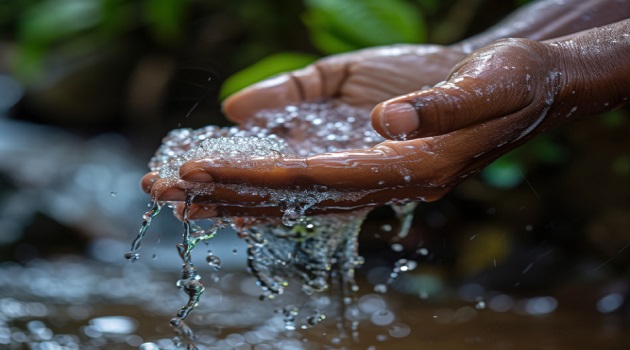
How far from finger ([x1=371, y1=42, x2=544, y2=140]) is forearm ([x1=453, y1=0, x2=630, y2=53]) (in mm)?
653

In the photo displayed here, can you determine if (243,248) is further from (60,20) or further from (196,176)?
(196,176)

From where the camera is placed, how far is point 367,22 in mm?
2309

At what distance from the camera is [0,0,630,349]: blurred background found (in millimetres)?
1949

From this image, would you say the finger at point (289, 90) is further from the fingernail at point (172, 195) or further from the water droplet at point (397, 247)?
the water droplet at point (397, 247)

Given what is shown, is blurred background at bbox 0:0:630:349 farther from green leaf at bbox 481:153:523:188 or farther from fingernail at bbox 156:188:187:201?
fingernail at bbox 156:188:187:201

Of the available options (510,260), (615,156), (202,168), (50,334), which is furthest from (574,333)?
(50,334)

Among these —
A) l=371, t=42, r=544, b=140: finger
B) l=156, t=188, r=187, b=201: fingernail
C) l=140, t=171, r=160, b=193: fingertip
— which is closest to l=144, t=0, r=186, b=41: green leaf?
l=140, t=171, r=160, b=193: fingertip

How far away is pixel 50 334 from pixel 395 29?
1.39m

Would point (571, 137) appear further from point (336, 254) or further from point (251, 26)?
point (251, 26)

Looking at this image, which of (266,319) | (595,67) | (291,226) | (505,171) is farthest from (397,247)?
(595,67)

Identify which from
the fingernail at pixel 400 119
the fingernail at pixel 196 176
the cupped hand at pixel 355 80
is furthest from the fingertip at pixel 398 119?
the cupped hand at pixel 355 80

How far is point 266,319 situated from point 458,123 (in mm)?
1148

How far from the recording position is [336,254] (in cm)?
171

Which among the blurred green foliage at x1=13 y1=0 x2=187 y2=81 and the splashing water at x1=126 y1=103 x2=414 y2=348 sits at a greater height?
the blurred green foliage at x1=13 y1=0 x2=187 y2=81
